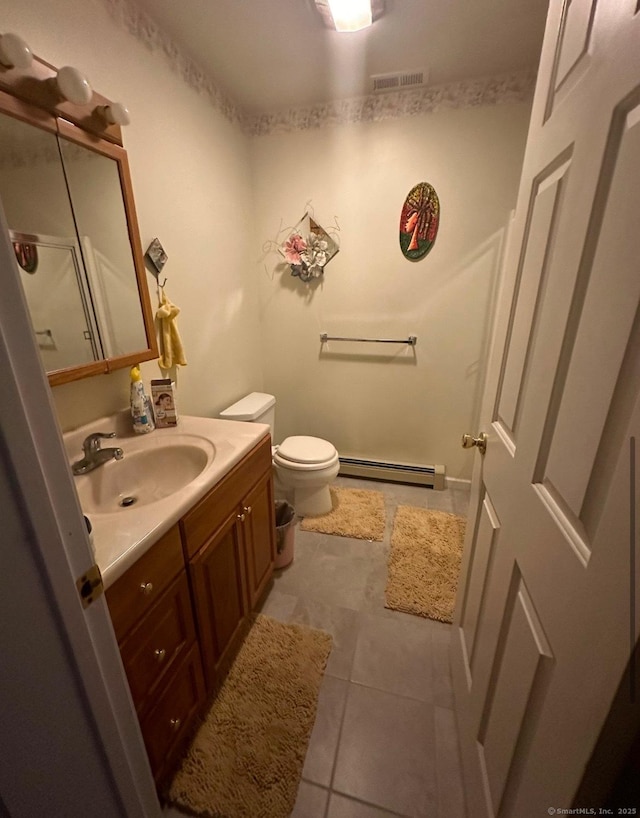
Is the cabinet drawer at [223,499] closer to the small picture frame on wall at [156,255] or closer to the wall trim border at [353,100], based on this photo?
the small picture frame on wall at [156,255]

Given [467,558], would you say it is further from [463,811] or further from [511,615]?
[463,811]

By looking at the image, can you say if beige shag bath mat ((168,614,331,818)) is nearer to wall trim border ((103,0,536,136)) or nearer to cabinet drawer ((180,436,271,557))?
cabinet drawer ((180,436,271,557))

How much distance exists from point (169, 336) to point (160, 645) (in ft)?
3.75

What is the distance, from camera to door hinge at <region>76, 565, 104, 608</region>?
1.57 feet

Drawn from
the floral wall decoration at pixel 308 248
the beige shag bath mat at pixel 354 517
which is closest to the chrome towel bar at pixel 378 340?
the floral wall decoration at pixel 308 248

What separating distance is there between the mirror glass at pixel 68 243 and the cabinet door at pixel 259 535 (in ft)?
2.49

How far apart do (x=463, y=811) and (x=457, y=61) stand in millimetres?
2927

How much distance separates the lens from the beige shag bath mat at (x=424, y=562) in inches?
61.6

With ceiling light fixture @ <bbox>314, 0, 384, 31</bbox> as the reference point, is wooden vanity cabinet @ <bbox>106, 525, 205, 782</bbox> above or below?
below

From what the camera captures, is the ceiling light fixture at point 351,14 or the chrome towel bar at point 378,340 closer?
the ceiling light fixture at point 351,14

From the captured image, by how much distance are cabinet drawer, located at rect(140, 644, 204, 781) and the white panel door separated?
83cm

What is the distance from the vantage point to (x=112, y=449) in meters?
1.11

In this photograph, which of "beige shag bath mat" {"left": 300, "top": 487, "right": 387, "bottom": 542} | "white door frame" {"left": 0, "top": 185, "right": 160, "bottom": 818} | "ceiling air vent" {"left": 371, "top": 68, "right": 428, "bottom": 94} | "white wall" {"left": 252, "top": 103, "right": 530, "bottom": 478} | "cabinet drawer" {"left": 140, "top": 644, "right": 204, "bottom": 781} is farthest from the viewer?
"beige shag bath mat" {"left": 300, "top": 487, "right": 387, "bottom": 542}

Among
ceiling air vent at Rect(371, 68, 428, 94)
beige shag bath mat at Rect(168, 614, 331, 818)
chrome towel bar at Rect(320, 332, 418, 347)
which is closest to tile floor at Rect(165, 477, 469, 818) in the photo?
beige shag bath mat at Rect(168, 614, 331, 818)
